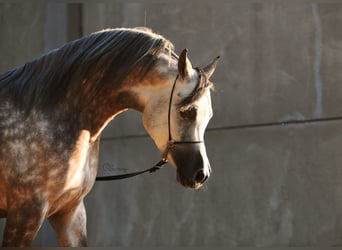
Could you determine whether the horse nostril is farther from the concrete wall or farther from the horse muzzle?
the concrete wall

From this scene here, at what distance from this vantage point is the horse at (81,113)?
11.1 feet

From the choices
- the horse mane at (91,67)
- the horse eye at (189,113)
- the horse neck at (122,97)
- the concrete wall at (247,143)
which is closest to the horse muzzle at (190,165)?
the horse eye at (189,113)

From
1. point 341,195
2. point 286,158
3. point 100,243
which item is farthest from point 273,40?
point 100,243

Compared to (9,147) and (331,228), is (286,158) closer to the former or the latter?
(331,228)

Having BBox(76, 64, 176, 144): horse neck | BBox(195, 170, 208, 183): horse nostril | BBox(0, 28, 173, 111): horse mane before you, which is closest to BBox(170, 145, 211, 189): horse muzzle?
BBox(195, 170, 208, 183): horse nostril

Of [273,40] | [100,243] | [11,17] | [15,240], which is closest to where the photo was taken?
[15,240]

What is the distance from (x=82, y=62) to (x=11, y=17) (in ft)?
13.4

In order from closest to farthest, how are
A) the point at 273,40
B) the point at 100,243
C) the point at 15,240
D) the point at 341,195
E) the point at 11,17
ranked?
the point at 15,240 < the point at 341,195 < the point at 273,40 < the point at 100,243 < the point at 11,17

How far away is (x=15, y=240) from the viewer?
135 inches

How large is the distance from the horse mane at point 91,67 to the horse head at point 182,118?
4.0 inches

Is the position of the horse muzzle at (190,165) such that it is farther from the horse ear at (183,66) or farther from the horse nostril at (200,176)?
the horse ear at (183,66)

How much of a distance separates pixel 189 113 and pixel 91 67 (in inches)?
19.2

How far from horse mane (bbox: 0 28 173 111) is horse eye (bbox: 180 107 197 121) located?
26 centimetres

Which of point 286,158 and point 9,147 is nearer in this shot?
point 9,147
